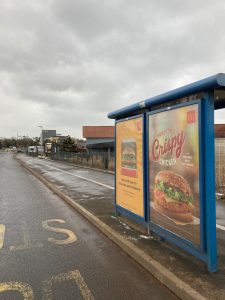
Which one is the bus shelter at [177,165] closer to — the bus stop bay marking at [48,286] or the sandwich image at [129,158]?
the sandwich image at [129,158]

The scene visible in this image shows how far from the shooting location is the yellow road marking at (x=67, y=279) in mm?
3848

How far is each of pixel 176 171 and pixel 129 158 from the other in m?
1.94

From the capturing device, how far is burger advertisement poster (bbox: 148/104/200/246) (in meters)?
4.49

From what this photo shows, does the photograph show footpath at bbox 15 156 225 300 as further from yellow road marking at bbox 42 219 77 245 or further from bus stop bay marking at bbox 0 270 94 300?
bus stop bay marking at bbox 0 270 94 300

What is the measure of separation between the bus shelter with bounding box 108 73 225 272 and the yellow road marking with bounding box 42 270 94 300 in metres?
1.59

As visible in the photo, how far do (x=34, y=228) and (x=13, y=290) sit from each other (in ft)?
10.4

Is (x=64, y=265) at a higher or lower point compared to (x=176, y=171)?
lower

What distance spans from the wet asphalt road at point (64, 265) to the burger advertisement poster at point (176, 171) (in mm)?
899

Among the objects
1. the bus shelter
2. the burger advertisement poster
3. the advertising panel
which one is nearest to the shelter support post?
the bus shelter

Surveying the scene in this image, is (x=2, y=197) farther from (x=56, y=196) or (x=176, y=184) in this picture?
(x=176, y=184)

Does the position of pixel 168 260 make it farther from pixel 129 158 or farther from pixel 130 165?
pixel 129 158

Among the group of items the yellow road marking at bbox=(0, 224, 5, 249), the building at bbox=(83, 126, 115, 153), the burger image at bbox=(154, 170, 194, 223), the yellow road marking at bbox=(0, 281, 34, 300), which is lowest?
the yellow road marking at bbox=(0, 281, 34, 300)

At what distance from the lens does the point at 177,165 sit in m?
4.89

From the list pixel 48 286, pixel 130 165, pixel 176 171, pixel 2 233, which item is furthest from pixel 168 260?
pixel 2 233
